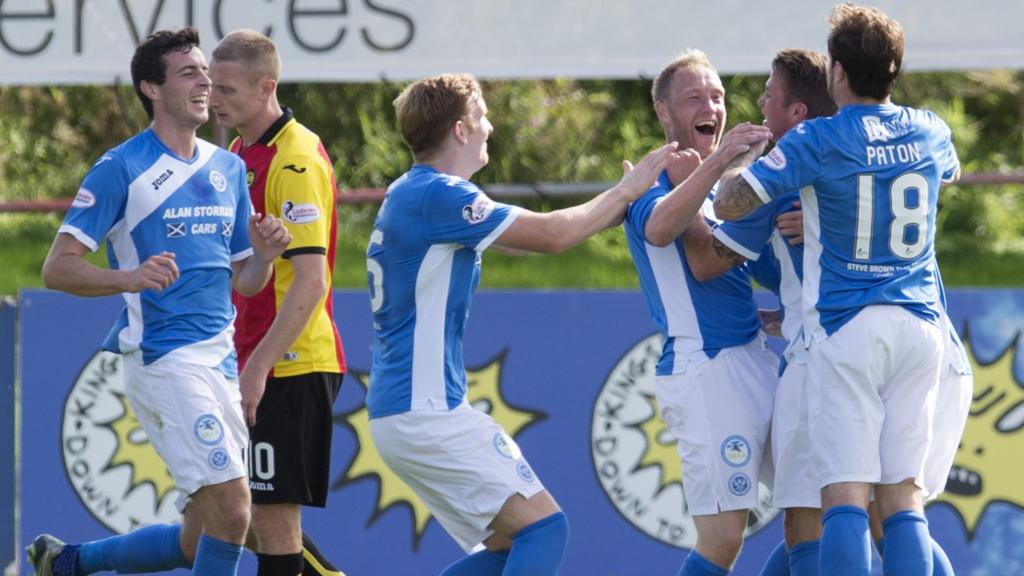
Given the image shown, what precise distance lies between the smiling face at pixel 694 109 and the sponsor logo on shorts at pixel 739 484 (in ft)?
3.44

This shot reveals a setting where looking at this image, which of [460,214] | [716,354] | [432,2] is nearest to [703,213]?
[716,354]

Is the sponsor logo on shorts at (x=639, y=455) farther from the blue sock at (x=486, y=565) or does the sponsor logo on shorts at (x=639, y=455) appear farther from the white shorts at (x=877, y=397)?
the white shorts at (x=877, y=397)

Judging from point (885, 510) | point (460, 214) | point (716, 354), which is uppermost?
point (460, 214)

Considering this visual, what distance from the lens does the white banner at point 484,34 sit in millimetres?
7793

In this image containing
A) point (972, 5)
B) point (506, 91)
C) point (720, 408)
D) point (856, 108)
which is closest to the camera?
point (856, 108)

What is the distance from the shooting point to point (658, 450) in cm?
700

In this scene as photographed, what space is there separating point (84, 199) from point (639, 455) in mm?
2906

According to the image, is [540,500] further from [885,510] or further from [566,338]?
[566,338]

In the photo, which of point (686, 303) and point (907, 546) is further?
point (686, 303)

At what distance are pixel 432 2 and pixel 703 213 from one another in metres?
3.12

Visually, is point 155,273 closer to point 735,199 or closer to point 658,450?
point 735,199

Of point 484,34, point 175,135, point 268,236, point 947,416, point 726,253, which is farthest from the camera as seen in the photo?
point 484,34

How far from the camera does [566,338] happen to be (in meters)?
7.06

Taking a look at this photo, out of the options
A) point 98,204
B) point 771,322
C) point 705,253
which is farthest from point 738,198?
point 98,204
